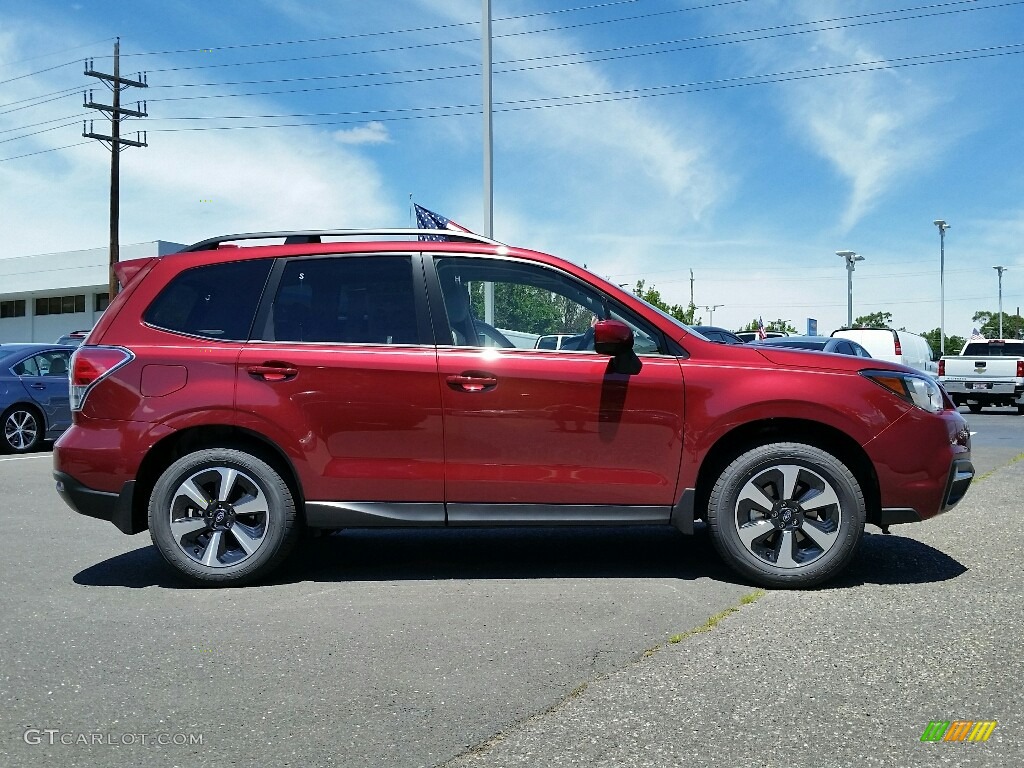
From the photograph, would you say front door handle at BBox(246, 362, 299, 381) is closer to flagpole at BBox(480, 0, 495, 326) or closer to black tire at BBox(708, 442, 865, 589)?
black tire at BBox(708, 442, 865, 589)

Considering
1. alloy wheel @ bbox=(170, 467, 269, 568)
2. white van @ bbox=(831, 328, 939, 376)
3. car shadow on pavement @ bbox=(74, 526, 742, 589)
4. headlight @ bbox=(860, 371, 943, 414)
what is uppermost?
white van @ bbox=(831, 328, 939, 376)

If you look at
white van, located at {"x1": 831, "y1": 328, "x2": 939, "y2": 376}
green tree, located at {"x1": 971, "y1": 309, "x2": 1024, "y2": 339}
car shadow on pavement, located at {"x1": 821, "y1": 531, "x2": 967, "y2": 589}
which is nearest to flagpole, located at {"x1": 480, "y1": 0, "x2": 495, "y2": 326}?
white van, located at {"x1": 831, "y1": 328, "x2": 939, "y2": 376}

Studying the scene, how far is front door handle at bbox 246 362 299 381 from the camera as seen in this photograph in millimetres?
5094

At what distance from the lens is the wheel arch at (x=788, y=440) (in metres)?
5.11

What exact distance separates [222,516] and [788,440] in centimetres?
300

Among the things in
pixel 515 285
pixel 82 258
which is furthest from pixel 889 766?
pixel 82 258

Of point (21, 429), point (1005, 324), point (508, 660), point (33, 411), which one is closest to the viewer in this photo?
point (508, 660)

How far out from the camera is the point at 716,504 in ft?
16.4

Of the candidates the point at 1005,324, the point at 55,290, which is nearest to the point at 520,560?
the point at 55,290

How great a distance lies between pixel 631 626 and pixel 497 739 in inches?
54.3

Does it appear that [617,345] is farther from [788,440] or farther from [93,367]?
[93,367]

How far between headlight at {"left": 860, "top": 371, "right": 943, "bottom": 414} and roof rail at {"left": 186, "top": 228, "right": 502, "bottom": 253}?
6.95 ft

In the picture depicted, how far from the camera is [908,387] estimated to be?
16.6 ft

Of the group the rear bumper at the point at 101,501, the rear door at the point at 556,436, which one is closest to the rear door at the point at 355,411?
the rear door at the point at 556,436
